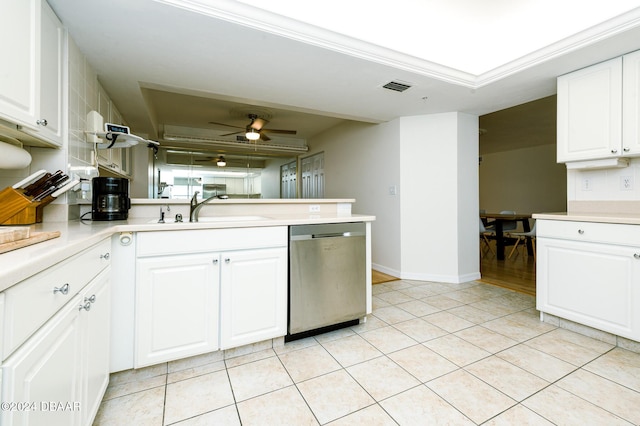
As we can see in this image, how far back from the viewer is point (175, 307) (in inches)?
62.4

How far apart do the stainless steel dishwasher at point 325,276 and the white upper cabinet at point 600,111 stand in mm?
1983

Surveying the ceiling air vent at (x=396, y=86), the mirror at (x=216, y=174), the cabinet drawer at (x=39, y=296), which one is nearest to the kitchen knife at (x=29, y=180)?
the cabinet drawer at (x=39, y=296)

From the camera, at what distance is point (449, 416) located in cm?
133

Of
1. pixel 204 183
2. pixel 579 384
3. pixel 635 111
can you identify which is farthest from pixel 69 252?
pixel 204 183

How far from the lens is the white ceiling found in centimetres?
180

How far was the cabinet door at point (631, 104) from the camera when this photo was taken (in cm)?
207

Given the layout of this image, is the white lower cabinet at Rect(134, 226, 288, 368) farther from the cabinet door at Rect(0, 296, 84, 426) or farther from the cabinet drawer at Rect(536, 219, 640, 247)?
the cabinet drawer at Rect(536, 219, 640, 247)

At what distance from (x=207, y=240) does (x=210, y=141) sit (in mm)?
4388

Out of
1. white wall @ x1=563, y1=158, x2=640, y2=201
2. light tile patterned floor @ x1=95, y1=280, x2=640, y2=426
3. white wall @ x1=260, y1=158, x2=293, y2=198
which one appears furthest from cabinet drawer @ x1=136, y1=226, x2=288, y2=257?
white wall @ x1=260, y1=158, x2=293, y2=198

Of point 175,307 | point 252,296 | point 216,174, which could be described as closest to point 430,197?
point 252,296

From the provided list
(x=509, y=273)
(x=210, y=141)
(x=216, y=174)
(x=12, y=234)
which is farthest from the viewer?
(x=216, y=174)

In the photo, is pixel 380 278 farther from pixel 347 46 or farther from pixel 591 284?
pixel 347 46

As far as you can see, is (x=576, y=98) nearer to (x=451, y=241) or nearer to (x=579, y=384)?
(x=451, y=241)

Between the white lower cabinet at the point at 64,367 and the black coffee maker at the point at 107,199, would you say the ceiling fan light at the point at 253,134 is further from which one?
the white lower cabinet at the point at 64,367
